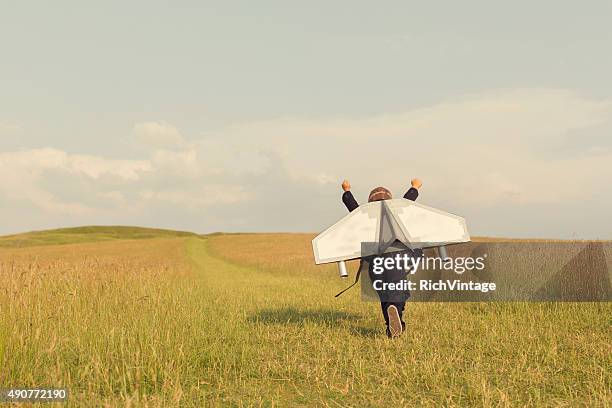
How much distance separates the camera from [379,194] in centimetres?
926

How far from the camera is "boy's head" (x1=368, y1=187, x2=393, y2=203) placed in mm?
9216

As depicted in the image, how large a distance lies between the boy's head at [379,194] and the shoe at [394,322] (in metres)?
1.99

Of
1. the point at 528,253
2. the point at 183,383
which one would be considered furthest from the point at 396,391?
the point at 528,253

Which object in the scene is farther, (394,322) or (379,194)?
(379,194)

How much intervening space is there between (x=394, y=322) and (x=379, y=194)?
233 cm

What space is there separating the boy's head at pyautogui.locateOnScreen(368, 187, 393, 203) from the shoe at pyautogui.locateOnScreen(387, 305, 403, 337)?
78.4 inches

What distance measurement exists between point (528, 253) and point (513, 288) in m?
2.04

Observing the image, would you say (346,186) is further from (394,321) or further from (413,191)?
(394,321)

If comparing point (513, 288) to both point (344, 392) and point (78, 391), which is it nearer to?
point (344, 392)

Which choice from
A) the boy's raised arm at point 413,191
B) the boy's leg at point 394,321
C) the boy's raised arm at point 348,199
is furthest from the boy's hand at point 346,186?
the boy's leg at point 394,321

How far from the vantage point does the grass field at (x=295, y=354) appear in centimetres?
560

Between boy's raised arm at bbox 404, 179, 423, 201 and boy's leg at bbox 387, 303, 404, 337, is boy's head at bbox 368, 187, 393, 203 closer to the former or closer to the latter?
boy's raised arm at bbox 404, 179, 423, 201

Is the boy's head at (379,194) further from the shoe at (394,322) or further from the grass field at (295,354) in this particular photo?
the grass field at (295,354)

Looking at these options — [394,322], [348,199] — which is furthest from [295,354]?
[348,199]
